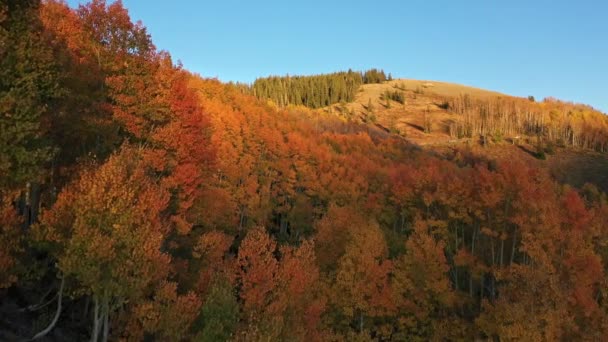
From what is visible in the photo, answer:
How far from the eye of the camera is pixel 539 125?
17638 cm

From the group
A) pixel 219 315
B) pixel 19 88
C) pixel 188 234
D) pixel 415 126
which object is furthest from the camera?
pixel 415 126

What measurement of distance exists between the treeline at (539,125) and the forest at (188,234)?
107346mm

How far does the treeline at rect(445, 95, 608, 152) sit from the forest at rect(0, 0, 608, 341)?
107 meters

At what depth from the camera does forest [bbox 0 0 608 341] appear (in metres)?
20.3

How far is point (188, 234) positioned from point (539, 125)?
566 feet

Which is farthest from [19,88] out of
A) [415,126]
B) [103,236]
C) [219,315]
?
[415,126]

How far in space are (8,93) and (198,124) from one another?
16.7 m

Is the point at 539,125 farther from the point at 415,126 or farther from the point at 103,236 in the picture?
the point at 103,236

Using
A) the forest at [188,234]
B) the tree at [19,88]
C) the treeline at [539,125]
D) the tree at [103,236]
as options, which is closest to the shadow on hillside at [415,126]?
the treeline at [539,125]

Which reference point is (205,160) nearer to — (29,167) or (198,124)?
(198,124)

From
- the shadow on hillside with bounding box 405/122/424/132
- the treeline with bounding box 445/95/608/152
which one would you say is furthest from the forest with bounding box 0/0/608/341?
the shadow on hillside with bounding box 405/122/424/132

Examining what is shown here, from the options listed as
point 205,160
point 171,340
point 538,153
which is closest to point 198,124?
point 205,160

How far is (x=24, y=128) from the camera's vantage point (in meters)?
18.0

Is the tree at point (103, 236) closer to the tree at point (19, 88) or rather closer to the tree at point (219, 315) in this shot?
the tree at point (19, 88)
